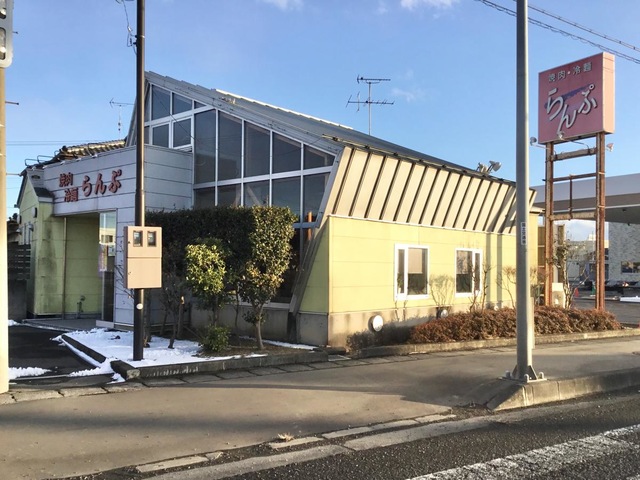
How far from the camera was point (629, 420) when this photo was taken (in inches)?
271

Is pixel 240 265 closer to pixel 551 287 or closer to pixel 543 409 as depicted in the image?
pixel 543 409

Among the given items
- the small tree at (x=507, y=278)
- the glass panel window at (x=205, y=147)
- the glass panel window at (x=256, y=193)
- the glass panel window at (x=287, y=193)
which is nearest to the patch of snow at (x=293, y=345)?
the glass panel window at (x=287, y=193)

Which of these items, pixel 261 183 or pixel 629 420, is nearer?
pixel 629 420

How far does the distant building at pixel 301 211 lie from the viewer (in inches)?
443

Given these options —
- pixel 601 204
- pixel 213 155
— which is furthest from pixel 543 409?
pixel 601 204

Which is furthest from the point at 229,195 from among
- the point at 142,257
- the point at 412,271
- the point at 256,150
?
the point at 412,271

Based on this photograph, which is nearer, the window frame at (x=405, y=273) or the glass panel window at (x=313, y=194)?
the glass panel window at (x=313, y=194)

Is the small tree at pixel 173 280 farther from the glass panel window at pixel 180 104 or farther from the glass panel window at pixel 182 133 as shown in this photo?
the glass panel window at pixel 180 104

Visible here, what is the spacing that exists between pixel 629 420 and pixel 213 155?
34.4 ft

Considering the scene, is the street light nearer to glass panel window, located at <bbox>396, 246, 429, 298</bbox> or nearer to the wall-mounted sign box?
glass panel window, located at <bbox>396, 246, 429, 298</bbox>

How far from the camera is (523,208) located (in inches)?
317

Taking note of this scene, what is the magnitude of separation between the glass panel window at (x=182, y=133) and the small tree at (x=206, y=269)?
17.7ft

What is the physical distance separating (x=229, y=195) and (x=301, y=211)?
2455 millimetres

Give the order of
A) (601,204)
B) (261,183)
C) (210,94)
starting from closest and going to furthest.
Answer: (261,183)
(210,94)
(601,204)
